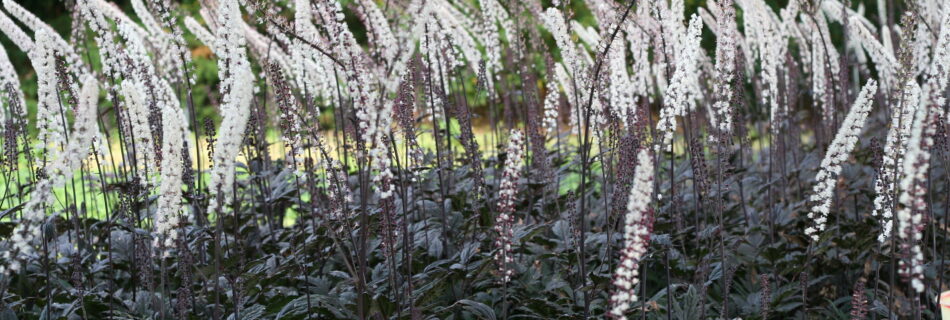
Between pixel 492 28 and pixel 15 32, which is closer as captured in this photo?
pixel 15 32

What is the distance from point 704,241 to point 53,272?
136 inches

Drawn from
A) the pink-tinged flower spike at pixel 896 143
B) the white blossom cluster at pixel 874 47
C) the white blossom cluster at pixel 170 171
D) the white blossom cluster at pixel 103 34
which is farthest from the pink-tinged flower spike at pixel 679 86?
the white blossom cluster at pixel 103 34

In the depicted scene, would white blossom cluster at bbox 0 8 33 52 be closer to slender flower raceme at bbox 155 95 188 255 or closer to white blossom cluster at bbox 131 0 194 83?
white blossom cluster at bbox 131 0 194 83

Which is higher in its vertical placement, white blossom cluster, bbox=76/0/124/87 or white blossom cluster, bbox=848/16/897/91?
white blossom cluster, bbox=76/0/124/87

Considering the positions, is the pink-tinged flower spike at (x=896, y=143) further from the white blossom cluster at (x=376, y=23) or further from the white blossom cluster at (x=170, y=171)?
the white blossom cluster at (x=170, y=171)

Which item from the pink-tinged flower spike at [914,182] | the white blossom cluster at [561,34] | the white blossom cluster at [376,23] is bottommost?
the pink-tinged flower spike at [914,182]

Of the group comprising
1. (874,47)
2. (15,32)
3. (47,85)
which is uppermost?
(15,32)

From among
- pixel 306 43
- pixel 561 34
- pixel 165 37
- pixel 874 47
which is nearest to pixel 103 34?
pixel 165 37

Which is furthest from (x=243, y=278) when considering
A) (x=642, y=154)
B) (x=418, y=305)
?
(x=642, y=154)

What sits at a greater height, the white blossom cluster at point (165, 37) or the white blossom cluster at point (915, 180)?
the white blossom cluster at point (165, 37)

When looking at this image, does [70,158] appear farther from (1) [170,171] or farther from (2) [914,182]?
(2) [914,182]

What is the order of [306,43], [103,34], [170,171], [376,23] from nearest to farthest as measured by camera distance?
[170,171]
[306,43]
[103,34]
[376,23]

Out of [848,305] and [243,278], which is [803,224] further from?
[243,278]

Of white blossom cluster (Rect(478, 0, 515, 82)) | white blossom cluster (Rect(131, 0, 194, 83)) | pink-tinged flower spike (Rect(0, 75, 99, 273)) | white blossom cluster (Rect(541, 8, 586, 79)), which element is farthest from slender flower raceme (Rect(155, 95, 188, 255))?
white blossom cluster (Rect(478, 0, 515, 82))
